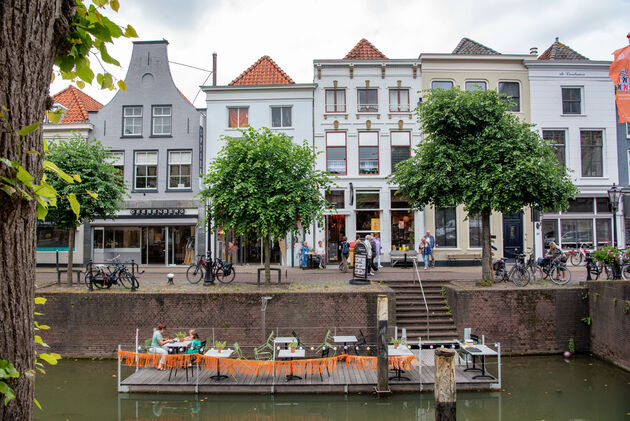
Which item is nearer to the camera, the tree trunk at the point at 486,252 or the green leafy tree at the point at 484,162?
the green leafy tree at the point at 484,162

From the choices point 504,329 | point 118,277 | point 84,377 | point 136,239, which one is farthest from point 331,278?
point 136,239

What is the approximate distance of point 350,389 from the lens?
10.5m

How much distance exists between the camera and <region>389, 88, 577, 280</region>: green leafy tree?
14242 mm

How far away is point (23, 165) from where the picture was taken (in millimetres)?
1826

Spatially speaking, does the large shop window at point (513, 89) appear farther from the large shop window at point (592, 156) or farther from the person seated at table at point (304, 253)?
the person seated at table at point (304, 253)

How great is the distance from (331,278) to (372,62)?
40.6 ft

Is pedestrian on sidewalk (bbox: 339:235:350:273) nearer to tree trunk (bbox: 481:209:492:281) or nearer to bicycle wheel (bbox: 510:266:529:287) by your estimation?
tree trunk (bbox: 481:209:492:281)

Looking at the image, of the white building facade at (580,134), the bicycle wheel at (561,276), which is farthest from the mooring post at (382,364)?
the white building facade at (580,134)

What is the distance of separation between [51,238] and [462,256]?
21.8 m

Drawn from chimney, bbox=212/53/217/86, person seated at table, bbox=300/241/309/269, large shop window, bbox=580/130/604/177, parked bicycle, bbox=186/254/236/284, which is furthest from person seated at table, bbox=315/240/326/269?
large shop window, bbox=580/130/604/177

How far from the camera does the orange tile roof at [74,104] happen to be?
24469 mm

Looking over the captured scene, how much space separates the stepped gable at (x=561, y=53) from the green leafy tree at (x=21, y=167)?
2788cm

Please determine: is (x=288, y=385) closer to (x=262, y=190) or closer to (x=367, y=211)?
(x=262, y=190)

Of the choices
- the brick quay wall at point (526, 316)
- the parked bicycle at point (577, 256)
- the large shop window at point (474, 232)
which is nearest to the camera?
the brick quay wall at point (526, 316)
